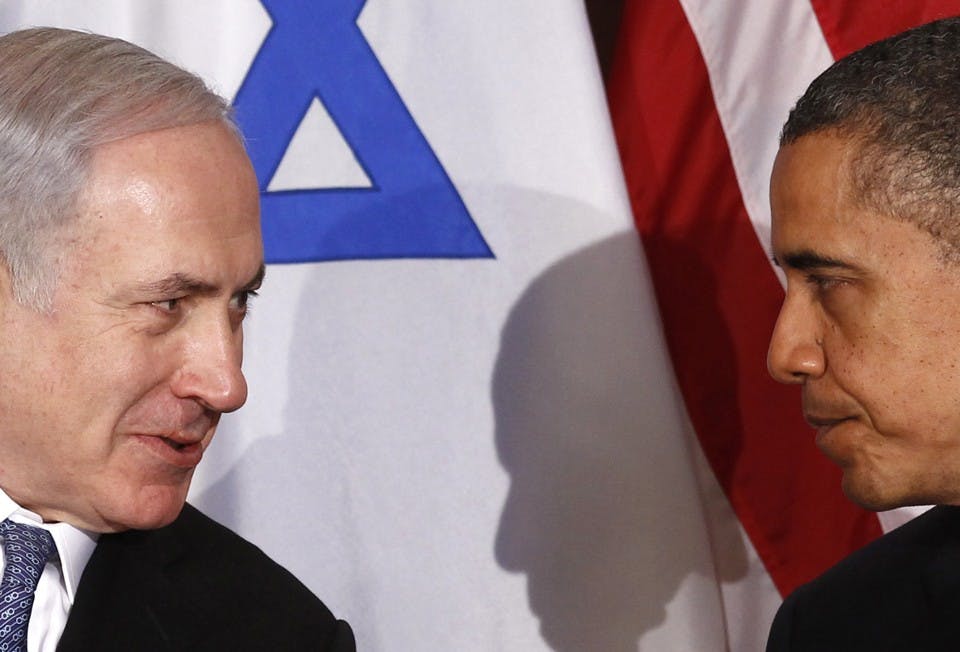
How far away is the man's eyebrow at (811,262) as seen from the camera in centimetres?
165

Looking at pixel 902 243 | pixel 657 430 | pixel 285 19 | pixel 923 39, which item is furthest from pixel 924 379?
pixel 285 19

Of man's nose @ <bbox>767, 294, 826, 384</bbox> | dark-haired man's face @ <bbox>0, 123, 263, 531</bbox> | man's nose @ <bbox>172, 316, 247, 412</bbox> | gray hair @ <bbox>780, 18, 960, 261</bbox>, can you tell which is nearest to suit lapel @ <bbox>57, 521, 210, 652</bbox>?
dark-haired man's face @ <bbox>0, 123, 263, 531</bbox>

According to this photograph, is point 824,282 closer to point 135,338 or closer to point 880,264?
point 880,264

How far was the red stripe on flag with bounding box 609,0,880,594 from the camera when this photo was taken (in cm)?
256

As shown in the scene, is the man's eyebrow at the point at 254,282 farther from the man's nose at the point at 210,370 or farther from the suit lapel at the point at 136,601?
the suit lapel at the point at 136,601

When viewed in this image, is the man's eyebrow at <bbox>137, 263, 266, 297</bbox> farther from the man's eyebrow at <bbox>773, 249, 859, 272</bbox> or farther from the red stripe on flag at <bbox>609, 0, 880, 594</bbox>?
the red stripe on flag at <bbox>609, 0, 880, 594</bbox>

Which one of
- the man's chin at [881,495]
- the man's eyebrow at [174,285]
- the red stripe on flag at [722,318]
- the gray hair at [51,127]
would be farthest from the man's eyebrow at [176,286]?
the red stripe on flag at [722,318]

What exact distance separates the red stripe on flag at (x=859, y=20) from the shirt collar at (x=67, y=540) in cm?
164

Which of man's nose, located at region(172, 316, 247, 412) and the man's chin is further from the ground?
man's nose, located at region(172, 316, 247, 412)

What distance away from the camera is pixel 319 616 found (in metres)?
1.93

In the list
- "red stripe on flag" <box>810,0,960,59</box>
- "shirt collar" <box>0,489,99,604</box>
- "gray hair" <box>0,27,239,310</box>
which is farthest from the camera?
"red stripe on flag" <box>810,0,960,59</box>

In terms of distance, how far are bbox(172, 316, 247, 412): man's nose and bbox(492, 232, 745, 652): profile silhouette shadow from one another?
2.70 feet

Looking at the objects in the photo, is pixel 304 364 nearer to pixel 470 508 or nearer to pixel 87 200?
pixel 470 508

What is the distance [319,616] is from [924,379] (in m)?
0.89
